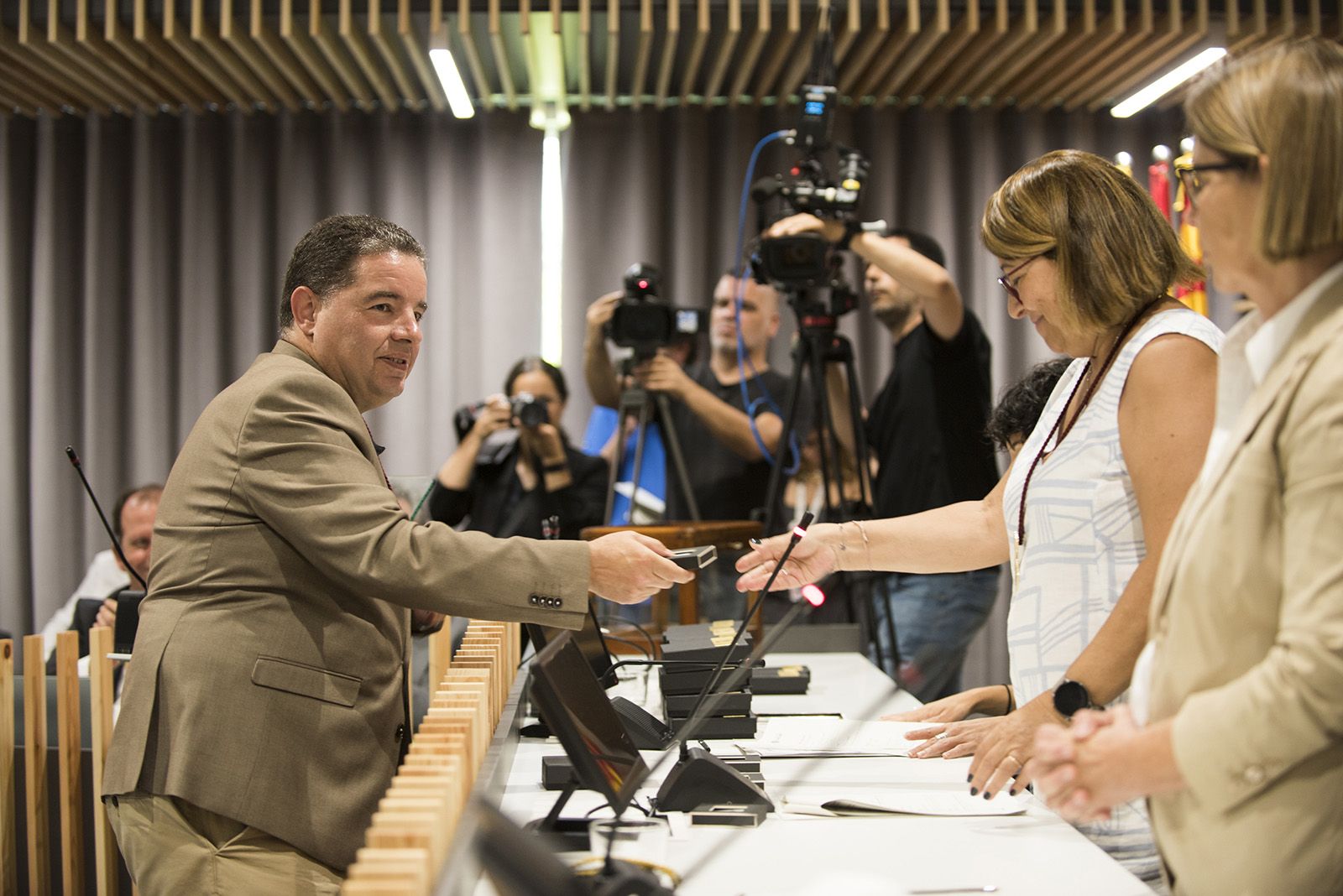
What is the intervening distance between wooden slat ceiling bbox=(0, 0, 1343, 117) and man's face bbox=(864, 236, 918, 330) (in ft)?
2.78

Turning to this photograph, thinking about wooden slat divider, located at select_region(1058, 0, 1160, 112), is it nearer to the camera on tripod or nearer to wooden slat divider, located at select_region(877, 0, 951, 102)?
wooden slat divider, located at select_region(877, 0, 951, 102)

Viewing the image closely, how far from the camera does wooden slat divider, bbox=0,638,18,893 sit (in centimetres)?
254

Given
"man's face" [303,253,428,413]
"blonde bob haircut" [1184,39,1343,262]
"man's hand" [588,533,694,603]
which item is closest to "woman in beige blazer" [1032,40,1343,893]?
"blonde bob haircut" [1184,39,1343,262]

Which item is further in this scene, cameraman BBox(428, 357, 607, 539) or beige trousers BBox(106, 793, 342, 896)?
cameraman BBox(428, 357, 607, 539)

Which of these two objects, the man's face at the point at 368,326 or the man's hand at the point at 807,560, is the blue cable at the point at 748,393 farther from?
the man's face at the point at 368,326

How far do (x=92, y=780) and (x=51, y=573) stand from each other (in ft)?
9.13

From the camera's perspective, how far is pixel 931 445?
3.58 meters

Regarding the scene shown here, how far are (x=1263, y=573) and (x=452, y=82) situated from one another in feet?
13.3

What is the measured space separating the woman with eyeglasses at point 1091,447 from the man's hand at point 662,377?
6.58 ft

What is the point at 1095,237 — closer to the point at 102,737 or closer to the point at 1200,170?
the point at 1200,170

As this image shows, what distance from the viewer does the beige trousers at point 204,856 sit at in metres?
1.71

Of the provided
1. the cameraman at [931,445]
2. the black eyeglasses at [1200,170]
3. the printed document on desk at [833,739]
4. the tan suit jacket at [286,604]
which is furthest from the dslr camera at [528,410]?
the black eyeglasses at [1200,170]

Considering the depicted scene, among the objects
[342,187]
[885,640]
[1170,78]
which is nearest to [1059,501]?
[885,640]

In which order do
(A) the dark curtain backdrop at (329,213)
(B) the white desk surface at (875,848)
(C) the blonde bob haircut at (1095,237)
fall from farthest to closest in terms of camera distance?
(A) the dark curtain backdrop at (329,213) → (C) the blonde bob haircut at (1095,237) → (B) the white desk surface at (875,848)
